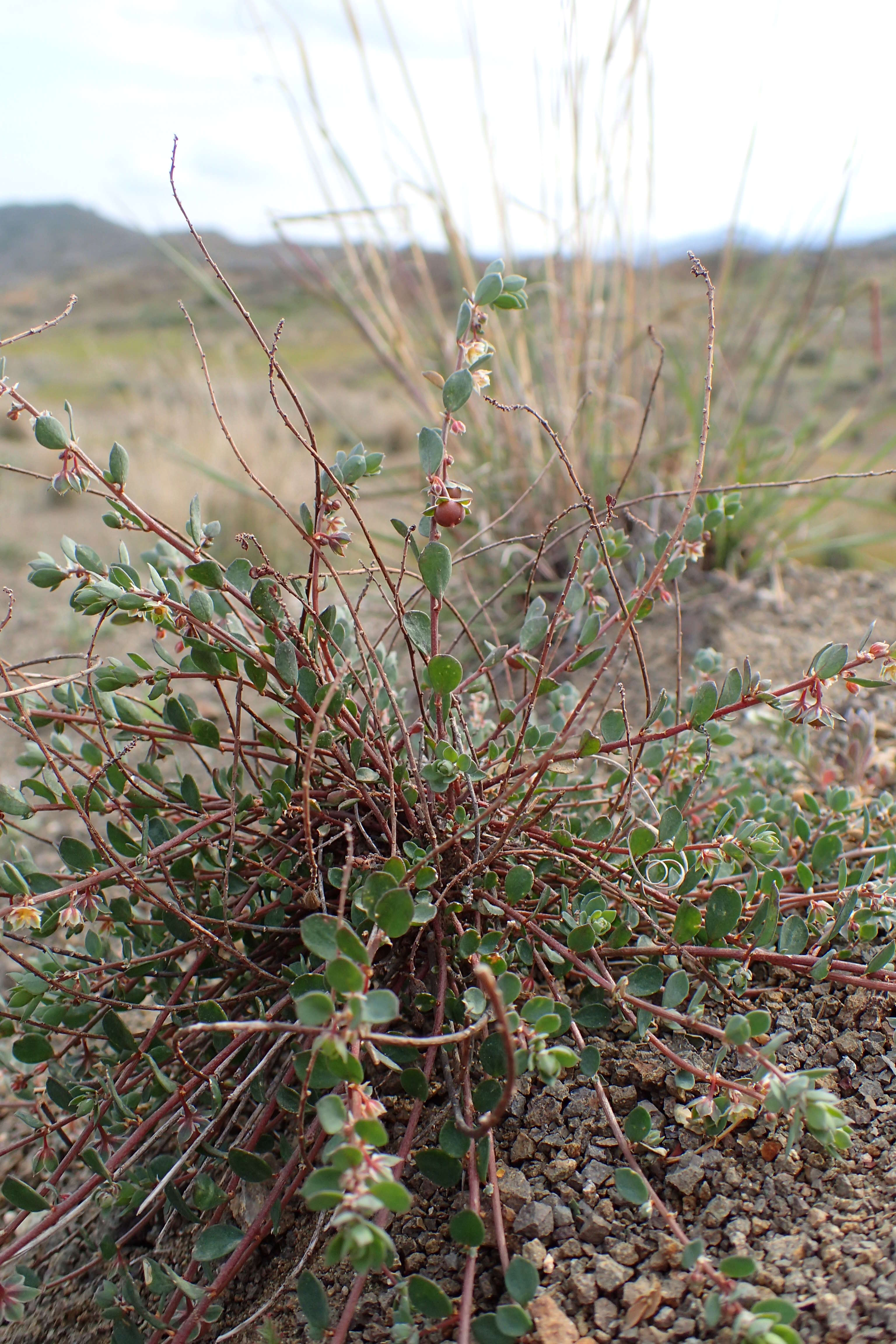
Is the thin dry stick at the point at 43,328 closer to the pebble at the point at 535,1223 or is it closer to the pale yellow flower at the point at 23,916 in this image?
the pale yellow flower at the point at 23,916

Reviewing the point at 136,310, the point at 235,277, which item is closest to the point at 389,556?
the point at 235,277

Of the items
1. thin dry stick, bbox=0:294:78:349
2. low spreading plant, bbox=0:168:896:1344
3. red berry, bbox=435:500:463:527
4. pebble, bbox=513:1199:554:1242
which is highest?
thin dry stick, bbox=0:294:78:349

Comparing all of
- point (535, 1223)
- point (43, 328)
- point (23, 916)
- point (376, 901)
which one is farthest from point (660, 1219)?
point (43, 328)

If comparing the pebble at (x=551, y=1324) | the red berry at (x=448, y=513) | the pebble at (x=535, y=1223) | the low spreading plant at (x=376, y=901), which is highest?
the red berry at (x=448, y=513)

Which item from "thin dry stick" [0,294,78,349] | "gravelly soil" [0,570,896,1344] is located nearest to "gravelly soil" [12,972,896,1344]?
"gravelly soil" [0,570,896,1344]

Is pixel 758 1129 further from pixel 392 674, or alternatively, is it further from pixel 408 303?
pixel 408 303

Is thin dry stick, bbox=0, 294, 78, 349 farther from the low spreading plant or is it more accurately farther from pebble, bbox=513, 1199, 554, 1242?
pebble, bbox=513, 1199, 554, 1242

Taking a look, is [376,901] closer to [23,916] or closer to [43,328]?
[23,916]

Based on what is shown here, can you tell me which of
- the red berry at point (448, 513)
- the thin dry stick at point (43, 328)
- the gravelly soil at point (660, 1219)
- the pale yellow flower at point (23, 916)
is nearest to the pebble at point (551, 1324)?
the gravelly soil at point (660, 1219)

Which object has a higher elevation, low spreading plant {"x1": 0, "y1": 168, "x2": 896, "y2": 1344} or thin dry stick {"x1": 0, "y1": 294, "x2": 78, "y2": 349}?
thin dry stick {"x1": 0, "y1": 294, "x2": 78, "y2": 349}
